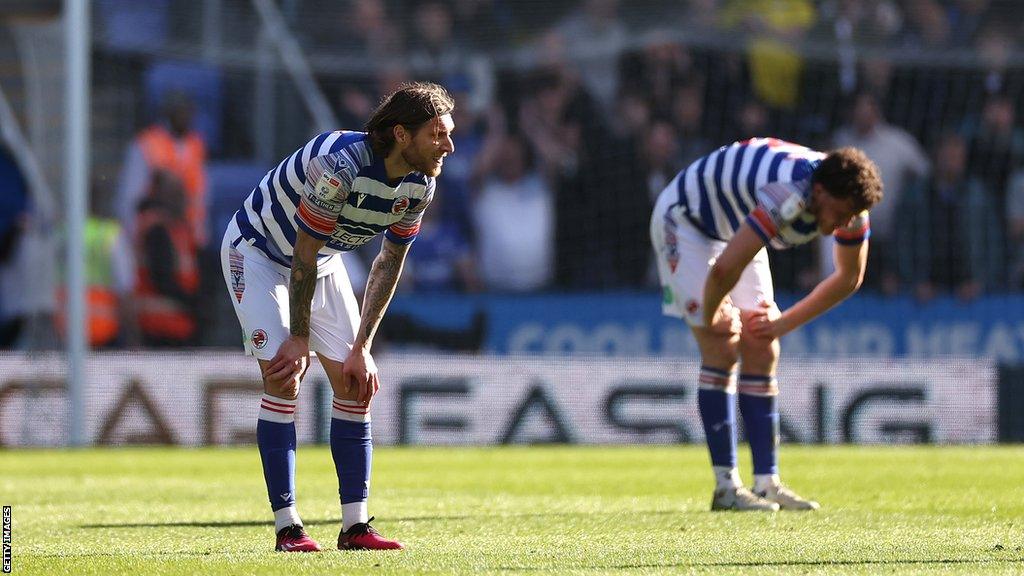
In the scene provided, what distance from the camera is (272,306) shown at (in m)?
6.12

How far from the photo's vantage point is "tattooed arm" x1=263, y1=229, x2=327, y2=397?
19.1 ft

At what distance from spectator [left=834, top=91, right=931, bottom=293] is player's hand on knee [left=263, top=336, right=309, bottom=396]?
36.5 feet

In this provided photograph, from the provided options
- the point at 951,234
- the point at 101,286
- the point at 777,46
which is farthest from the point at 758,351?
the point at 101,286

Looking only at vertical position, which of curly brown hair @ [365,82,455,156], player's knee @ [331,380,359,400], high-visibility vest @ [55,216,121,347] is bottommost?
high-visibility vest @ [55,216,121,347]

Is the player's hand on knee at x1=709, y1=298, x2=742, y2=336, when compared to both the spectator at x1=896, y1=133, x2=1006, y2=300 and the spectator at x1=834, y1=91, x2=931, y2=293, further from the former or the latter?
the spectator at x1=834, y1=91, x2=931, y2=293

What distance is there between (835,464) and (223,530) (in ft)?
18.3

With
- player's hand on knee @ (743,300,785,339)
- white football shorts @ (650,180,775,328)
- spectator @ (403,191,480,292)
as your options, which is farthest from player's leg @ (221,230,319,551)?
spectator @ (403,191,480,292)

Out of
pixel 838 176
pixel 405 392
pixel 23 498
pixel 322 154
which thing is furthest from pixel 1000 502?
pixel 405 392

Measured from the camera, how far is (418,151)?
18.9ft

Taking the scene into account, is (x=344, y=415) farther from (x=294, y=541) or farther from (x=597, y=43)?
(x=597, y=43)

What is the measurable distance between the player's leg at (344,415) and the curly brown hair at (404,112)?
0.69 metres

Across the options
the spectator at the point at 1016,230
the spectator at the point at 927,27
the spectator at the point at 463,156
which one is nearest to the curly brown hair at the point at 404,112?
the spectator at the point at 1016,230

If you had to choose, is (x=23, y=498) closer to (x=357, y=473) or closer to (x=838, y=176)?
(x=357, y=473)

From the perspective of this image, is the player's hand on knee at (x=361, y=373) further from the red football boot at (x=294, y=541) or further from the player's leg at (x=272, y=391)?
the red football boot at (x=294, y=541)
